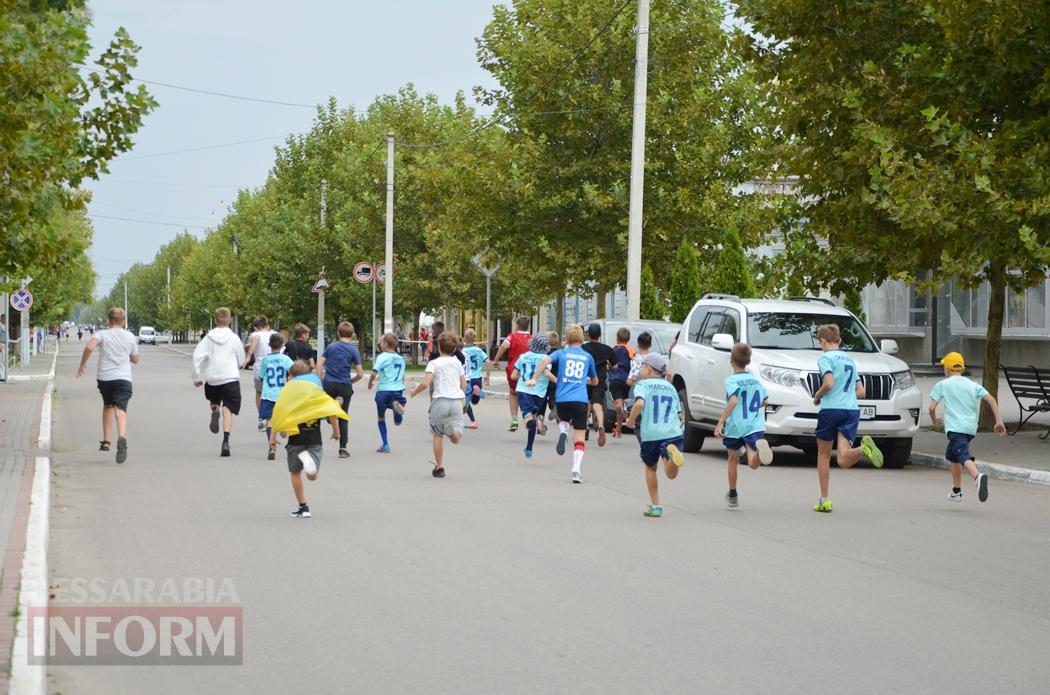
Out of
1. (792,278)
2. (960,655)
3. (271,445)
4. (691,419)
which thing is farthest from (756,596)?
(792,278)

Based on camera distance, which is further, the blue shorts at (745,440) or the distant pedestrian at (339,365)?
the distant pedestrian at (339,365)

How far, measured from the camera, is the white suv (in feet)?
58.5

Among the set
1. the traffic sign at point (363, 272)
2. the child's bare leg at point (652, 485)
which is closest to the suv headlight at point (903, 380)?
the child's bare leg at point (652, 485)

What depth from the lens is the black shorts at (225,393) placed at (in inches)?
747

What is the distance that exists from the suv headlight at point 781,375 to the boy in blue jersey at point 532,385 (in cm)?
257

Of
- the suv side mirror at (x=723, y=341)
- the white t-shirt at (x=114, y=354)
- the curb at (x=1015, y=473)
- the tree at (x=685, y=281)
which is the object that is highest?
the tree at (x=685, y=281)

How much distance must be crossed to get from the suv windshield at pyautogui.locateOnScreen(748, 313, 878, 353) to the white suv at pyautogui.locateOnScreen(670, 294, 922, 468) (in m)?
0.01

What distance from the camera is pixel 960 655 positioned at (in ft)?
23.1

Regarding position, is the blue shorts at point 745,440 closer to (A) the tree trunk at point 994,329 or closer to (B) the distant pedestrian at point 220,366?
(B) the distant pedestrian at point 220,366

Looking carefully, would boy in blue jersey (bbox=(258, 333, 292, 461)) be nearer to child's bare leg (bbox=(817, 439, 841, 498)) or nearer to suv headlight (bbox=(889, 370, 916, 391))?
suv headlight (bbox=(889, 370, 916, 391))

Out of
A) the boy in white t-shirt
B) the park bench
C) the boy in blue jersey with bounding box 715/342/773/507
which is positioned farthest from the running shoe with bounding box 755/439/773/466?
the park bench

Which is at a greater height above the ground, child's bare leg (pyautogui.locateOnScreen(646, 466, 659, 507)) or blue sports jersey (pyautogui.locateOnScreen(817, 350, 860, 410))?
blue sports jersey (pyautogui.locateOnScreen(817, 350, 860, 410))

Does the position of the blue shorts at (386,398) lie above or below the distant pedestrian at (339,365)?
below

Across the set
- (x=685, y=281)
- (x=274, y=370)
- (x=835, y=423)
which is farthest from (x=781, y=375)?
(x=685, y=281)
